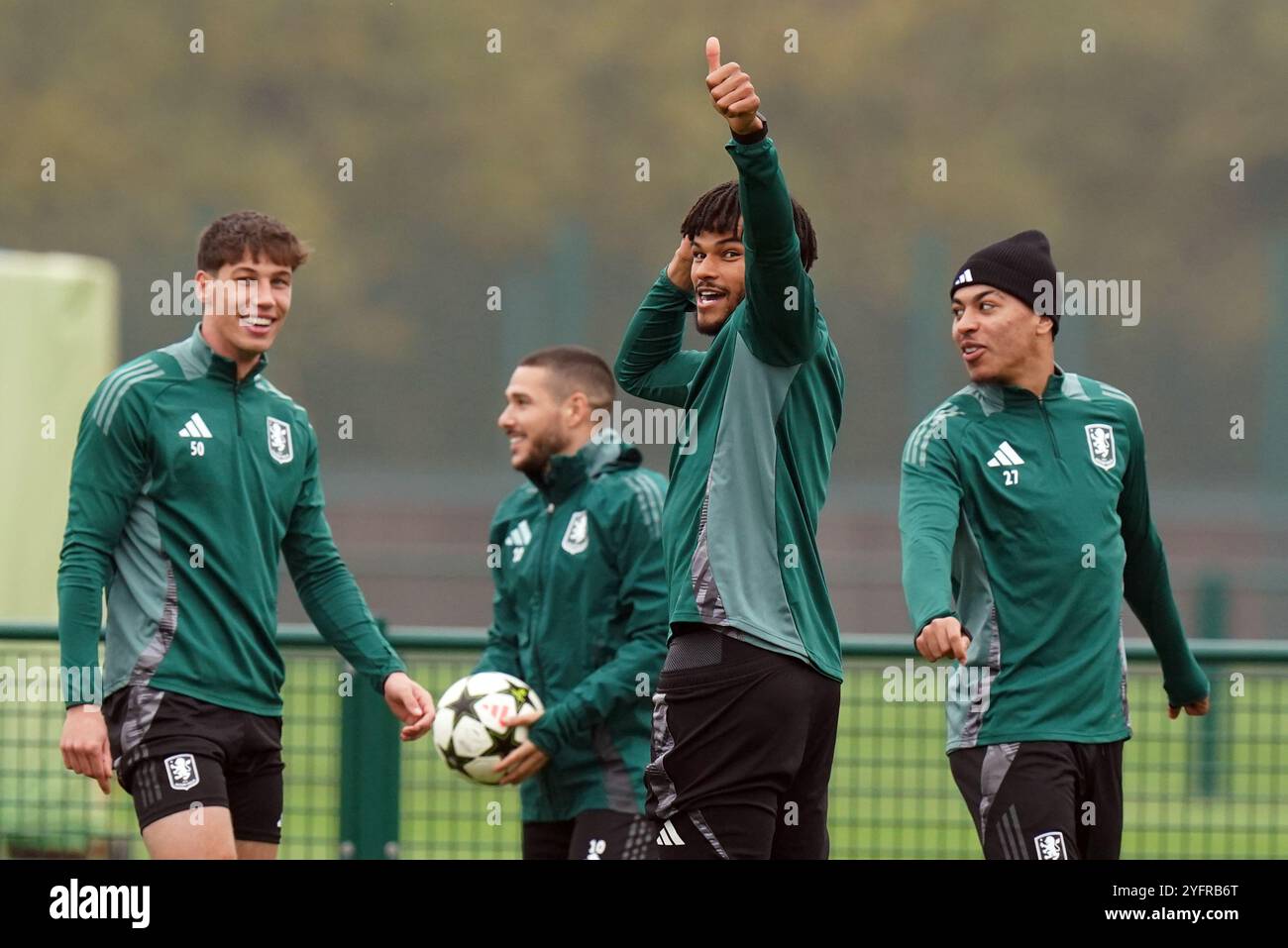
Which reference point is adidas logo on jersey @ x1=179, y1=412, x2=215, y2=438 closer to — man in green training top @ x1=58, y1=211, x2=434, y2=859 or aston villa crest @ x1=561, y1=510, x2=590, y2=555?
man in green training top @ x1=58, y1=211, x2=434, y2=859

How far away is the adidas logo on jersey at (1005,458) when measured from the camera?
5219 millimetres

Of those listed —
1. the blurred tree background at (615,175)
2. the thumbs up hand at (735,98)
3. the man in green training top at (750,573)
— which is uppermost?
the blurred tree background at (615,175)

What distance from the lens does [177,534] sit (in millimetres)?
5125

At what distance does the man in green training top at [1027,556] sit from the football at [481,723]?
159cm

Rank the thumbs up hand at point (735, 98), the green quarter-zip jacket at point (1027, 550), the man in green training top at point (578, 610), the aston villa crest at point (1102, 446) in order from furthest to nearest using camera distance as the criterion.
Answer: the man in green training top at point (578, 610) < the aston villa crest at point (1102, 446) < the green quarter-zip jacket at point (1027, 550) < the thumbs up hand at point (735, 98)

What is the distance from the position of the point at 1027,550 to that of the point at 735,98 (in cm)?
169

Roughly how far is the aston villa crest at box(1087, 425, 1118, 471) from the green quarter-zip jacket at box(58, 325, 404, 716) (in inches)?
90.1

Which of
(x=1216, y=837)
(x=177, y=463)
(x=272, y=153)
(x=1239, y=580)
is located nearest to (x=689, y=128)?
(x=272, y=153)

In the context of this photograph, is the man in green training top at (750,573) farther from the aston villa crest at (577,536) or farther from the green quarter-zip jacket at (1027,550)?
the aston villa crest at (577,536)

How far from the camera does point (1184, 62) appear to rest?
93.2 ft

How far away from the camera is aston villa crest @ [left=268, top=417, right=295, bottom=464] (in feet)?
17.7

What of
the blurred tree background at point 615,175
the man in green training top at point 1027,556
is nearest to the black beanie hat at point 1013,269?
the man in green training top at point 1027,556

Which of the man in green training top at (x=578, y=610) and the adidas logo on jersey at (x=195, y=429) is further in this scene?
the man in green training top at (x=578, y=610)

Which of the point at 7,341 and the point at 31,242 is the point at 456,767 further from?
the point at 31,242
